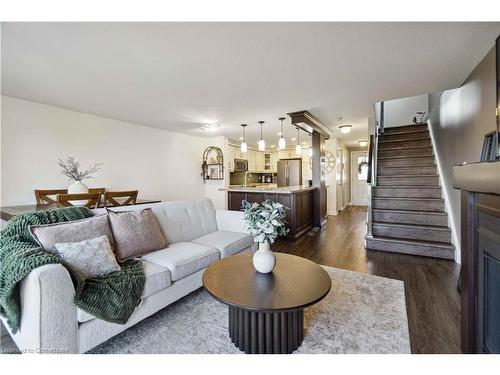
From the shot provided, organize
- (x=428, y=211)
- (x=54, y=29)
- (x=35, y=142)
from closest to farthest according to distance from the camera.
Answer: (x=54, y=29), (x=35, y=142), (x=428, y=211)

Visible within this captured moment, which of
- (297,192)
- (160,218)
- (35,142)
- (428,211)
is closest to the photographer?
(160,218)

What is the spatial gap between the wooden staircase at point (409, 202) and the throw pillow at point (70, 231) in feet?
11.6

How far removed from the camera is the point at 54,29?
5.51ft

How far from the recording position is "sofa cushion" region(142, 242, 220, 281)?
1882 millimetres

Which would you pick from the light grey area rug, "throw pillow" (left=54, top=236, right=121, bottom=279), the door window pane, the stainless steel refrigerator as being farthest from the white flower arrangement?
the door window pane

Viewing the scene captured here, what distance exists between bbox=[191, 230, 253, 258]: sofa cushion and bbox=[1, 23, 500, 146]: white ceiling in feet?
6.00

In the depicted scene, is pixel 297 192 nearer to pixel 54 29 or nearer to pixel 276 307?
pixel 276 307

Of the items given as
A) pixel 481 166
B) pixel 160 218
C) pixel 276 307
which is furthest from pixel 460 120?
pixel 160 218

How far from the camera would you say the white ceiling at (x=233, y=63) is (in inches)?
67.9

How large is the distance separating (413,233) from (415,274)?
1.05 meters

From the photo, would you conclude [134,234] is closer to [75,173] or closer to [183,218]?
[183,218]

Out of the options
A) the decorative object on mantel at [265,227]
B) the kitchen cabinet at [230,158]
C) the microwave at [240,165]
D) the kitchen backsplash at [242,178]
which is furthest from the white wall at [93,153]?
the decorative object on mantel at [265,227]

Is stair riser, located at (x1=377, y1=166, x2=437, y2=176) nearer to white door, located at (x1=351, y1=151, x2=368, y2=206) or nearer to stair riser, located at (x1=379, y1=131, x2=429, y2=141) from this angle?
stair riser, located at (x1=379, y1=131, x2=429, y2=141)
